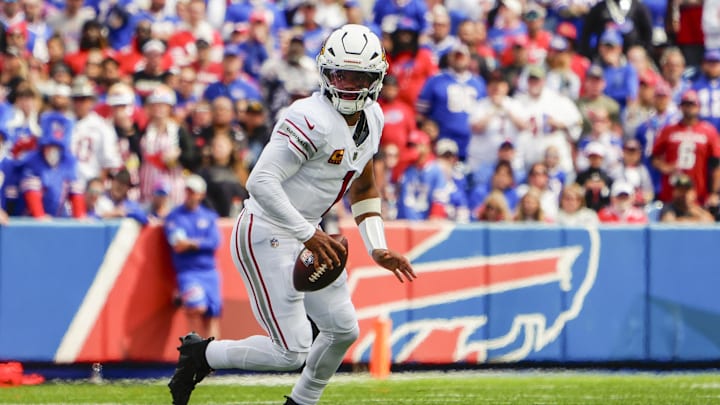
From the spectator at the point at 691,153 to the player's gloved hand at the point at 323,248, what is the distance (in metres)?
7.22

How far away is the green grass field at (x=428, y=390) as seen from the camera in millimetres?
8352

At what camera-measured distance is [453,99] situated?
13.1 meters

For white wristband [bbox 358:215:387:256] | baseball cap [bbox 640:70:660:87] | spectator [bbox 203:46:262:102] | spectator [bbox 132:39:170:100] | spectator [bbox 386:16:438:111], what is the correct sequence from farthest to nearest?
baseball cap [bbox 640:70:660:87] → spectator [bbox 386:16:438:111] → spectator [bbox 132:39:170:100] → spectator [bbox 203:46:262:102] → white wristband [bbox 358:215:387:256]

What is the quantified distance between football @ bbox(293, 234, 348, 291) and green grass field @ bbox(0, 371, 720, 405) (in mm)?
2022

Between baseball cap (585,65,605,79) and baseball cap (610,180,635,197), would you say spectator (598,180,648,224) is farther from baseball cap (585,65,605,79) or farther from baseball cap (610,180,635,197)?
baseball cap (585,65,605,79)

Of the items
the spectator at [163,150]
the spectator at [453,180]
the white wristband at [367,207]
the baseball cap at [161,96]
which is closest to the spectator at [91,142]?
the spectator at [163,150]

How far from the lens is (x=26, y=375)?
983 centimetres

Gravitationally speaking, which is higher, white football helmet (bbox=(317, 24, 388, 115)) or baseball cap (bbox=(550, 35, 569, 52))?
baseball cap (bbox=(550, 35, 569, 52))

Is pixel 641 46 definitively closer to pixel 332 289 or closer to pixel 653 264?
pixel 653 264

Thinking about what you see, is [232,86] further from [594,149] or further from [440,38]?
[594,149]

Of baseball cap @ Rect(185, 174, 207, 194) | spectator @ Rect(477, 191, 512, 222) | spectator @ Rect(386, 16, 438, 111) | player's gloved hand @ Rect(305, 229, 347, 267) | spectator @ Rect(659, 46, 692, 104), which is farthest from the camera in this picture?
spectator @ Rect(659, 46, 692, 104)

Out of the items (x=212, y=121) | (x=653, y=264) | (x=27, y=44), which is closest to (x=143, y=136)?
(x=212, y=121)

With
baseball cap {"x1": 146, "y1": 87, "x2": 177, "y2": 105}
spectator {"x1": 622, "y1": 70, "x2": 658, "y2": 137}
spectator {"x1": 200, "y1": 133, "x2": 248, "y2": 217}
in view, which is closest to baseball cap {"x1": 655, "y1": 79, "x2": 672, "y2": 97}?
spectator {"x1": 622, "y1": 70, "x2": 658, "y2": 137}

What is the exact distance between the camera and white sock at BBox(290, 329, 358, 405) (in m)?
6.47
